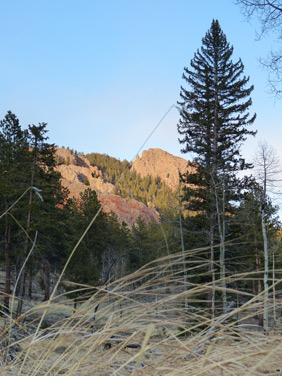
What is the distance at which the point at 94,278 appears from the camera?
68.3 feet

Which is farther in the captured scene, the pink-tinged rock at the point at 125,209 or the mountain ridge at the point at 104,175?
the mountain ridge at the point at 104,175

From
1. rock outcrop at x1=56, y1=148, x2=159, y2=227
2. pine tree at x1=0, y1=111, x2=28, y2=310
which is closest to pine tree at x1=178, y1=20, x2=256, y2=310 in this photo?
pine tree at x1=0, y1=111, x2=28, y2=310

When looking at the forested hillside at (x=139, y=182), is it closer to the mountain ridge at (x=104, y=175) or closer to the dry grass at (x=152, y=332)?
the mountain ridge at (x=104, y=175)

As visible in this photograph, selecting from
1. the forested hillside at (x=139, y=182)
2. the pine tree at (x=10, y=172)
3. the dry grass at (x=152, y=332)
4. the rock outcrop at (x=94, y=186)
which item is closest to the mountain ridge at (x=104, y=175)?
the rock outcrop at (x=94, y=186)

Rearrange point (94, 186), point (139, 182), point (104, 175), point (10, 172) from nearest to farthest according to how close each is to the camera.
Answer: point (10, 172) → point (94, 186) → point (139, 182) → point (104, 175)

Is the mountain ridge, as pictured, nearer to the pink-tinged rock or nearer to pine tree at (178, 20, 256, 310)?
the pink-tinged rock

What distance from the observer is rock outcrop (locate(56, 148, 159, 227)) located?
94.8 m

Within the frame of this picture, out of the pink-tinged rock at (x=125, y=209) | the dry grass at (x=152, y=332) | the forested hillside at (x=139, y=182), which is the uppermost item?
the forested hillside at (x=139, y=182)

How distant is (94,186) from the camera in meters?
143

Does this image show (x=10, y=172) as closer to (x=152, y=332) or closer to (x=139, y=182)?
(x=152, y=332)

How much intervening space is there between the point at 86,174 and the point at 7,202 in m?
141

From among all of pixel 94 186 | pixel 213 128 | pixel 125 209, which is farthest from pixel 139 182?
pixel 213 128

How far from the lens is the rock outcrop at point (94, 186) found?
94750mm

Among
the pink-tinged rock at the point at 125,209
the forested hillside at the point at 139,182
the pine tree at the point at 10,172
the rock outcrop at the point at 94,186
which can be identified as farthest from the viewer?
the forested hillside at the point at 139,182
